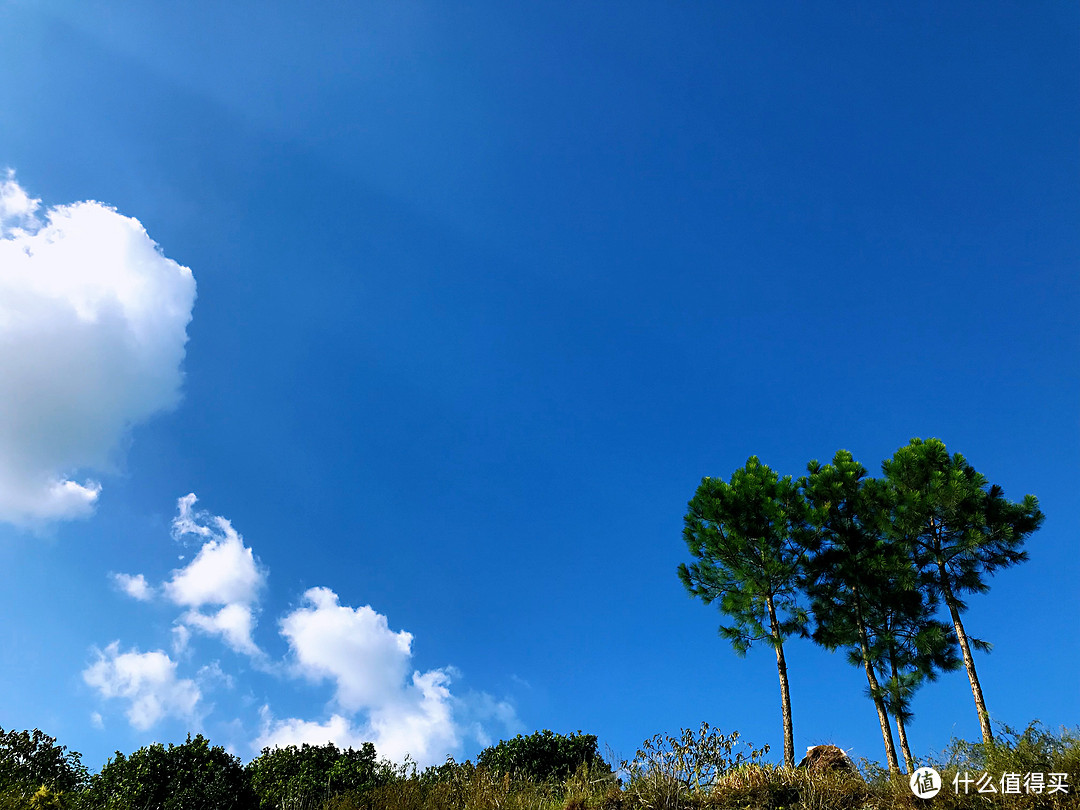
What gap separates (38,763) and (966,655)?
2459cm

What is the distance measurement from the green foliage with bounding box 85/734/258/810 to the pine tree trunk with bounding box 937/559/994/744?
19167mm

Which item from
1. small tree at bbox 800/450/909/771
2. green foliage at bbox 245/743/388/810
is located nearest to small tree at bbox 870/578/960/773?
small tree at bbox 800/450/909/771

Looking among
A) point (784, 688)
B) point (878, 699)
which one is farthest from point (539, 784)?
point (878, 699)

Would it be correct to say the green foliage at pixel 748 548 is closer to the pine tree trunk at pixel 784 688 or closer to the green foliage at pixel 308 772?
the pine tree trunk at pixel 784 688

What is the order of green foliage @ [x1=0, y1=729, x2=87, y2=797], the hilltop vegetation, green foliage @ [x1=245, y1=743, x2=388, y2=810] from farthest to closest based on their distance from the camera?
green foliage @ [x1=245, y1=743, x2=388, y2=810] < green foliage @ [x1=0, y1=729, x2=87, y2=797] < the hilltop vegetation

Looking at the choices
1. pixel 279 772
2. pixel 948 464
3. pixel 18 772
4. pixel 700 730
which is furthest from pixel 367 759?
pixel 948 464

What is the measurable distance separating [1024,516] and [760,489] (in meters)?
7.25

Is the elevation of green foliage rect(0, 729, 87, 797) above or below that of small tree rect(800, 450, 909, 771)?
below

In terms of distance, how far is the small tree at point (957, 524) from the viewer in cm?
1873

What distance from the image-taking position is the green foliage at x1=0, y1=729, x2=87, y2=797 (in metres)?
15.7

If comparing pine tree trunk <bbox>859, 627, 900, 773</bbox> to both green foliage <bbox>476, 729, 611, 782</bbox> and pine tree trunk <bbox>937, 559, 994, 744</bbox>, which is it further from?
green foliage <bbox>476, 729, 611, 782</bbox>

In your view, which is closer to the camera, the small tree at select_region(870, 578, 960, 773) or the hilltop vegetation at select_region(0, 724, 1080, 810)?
the hilltop vegetation at select_region(0, 724, 1080, 810)

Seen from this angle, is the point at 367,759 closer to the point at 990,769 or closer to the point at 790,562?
the point at 790,562

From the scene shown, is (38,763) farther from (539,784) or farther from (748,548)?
(748,548)
